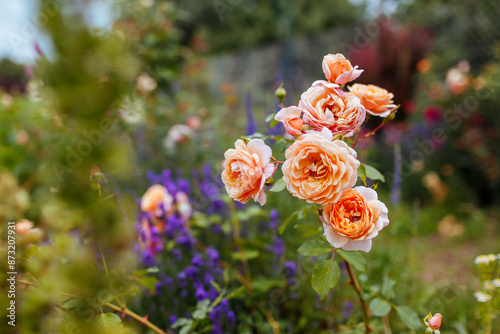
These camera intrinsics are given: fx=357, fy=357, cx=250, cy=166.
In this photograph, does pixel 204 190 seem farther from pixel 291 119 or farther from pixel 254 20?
pixel 254 20

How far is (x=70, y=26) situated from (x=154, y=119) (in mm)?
3088

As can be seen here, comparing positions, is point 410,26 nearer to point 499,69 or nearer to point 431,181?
point 499,69

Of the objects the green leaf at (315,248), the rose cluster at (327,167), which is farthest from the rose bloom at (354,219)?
the green leaf at (315,248)

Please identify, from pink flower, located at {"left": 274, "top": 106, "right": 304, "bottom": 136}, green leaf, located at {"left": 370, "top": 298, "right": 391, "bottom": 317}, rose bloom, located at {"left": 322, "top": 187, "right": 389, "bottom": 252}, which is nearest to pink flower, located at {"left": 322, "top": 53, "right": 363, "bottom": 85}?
pink flower, located at {"left": 274, "top": 106, "right": 304, "bottom": 136}

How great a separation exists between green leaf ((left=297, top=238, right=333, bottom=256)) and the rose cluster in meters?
0.10

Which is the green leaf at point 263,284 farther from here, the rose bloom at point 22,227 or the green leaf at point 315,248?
the rose bloom at point 22,227

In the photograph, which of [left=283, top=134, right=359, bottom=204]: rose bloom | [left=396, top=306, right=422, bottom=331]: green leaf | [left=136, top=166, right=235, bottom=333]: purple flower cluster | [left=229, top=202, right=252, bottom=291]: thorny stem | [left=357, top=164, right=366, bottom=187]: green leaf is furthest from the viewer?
[left=229, top=202, right=252, bottom=291]: thorny stem

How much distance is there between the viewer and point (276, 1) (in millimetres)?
7141

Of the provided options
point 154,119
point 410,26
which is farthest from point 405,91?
point 154,119

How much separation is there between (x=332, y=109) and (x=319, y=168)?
5.3 inches

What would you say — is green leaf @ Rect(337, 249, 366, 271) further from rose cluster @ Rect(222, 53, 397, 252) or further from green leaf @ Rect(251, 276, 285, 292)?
green leaf @ Rect(251, 276, 285, 292)

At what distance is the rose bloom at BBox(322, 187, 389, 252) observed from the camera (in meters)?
0.60

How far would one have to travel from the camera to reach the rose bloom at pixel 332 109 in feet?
2.11

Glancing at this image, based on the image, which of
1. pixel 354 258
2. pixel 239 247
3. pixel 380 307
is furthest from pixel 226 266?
pixel 354 258
